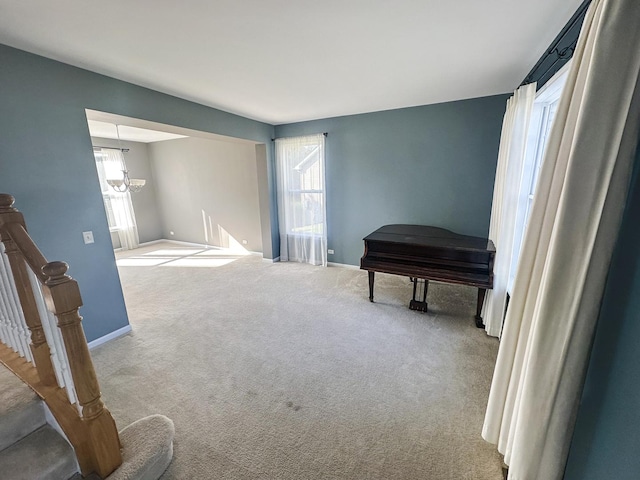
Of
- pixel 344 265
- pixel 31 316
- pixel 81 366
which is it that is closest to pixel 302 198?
pixel 344 265

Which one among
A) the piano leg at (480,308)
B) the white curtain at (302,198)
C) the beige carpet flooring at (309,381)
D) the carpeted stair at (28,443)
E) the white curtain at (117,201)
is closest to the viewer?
the carpeted stair at (28,443)

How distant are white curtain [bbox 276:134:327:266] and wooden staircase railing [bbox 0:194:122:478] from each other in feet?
12.0

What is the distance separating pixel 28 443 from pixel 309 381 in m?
1.54

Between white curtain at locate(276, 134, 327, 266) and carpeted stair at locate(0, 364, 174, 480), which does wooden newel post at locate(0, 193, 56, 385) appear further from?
white curtain at locate(276, 134, 327, 266)

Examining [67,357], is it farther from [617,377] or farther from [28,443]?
[617,377]

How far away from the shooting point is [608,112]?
0.85 m

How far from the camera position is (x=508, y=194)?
7.76 ft

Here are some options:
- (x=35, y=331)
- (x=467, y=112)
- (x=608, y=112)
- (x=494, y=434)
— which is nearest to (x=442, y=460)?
(x=494, y=434)

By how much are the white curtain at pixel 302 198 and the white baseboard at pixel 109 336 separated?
9.33 ft

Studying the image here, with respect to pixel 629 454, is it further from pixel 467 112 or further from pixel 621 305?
pixel 467 112

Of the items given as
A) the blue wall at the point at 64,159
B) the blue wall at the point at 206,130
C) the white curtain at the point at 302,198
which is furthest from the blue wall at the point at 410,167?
the blue wall at the point at 64,159

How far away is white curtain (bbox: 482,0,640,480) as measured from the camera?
83 cm

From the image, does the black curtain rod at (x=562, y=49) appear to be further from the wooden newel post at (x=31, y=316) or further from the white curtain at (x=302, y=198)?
the wooden newel post at (x=31, y=316)

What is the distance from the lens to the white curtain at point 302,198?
4.50m
